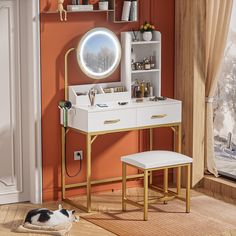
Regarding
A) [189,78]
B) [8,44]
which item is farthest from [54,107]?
[189,78]

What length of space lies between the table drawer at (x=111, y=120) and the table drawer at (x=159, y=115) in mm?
73

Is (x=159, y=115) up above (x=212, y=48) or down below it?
below

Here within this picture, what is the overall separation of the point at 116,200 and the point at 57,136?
28.7 inches

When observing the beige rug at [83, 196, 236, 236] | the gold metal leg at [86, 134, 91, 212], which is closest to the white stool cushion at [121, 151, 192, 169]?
the gold metal leg at [86, 134, 91, 212]

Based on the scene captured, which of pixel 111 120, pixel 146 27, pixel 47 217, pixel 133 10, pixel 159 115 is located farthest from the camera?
pixel 146 27

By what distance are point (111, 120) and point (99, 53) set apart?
0.63 metres

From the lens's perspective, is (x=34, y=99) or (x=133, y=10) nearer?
(x=34, y=99)

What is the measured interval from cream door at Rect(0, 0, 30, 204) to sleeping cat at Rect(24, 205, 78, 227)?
1.98 ft

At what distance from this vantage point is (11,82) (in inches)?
228

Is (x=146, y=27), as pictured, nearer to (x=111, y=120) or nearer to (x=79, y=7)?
(x=79, y=7)

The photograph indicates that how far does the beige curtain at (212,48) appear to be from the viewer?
6.02 m

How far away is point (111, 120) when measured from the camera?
567 centimetres

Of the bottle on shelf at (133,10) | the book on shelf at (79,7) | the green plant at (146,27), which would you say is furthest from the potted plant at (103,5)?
the green plant at (146,27)

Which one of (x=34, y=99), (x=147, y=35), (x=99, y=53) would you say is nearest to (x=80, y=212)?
(x=34, y=99)
